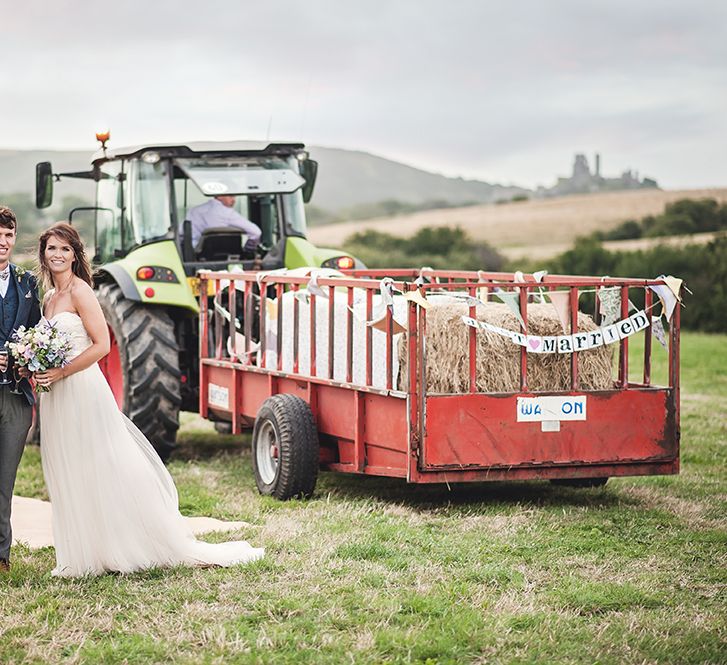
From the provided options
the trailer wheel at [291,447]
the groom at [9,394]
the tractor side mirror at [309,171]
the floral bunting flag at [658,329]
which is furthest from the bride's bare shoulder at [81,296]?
the tractor side mirror at [309,171]

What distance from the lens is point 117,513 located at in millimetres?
6188

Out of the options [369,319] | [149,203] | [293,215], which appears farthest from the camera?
[293,215]

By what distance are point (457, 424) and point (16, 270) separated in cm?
266

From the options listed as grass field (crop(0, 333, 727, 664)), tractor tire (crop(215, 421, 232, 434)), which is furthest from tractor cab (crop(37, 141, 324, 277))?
grass field (crop(0, 333, 727, 664))

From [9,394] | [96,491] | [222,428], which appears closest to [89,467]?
[96,491]

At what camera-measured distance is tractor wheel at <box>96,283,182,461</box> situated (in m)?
9.48

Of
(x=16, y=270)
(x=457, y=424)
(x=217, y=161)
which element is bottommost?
(x=457, y=424)

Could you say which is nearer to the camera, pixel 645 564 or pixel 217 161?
pixel 645 564

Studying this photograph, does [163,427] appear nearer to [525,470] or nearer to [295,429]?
[295,429]

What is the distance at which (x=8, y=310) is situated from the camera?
6184 millimetres

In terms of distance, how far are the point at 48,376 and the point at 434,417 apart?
2300 mm

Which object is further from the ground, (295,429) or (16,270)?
(16,270)

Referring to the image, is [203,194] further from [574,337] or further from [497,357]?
[574,337]

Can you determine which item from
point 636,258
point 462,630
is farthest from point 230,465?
point 636,258
